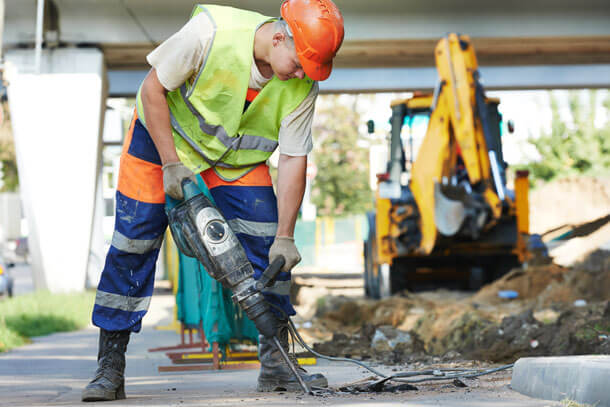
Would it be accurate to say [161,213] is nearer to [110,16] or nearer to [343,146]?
[110,16]

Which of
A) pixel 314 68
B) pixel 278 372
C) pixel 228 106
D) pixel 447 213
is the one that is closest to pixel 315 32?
pixel 314 68

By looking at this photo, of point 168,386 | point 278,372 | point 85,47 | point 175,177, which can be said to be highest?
point 85,47

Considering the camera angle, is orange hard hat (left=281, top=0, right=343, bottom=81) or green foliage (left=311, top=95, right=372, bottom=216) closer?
orange hard hat (left=281, top=0, right=343, bottom=81)

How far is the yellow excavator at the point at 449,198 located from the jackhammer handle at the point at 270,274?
6160mm

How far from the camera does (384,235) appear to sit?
10.8 metres

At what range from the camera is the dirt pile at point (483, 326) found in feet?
17.3

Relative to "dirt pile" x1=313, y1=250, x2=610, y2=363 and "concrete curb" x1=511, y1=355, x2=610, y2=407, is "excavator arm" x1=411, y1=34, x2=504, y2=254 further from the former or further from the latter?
"concrete curb" x1=511, y1=355, x2=610, y2=407

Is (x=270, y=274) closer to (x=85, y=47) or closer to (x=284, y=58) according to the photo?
(x=284, y=58)

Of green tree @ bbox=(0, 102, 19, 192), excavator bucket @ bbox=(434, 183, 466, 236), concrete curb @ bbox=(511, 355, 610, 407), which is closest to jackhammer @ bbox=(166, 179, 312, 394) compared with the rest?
concrete curb @ bbox=(511, 355, 610, 407)

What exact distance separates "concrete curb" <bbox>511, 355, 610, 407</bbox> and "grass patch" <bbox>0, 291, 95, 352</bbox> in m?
4.92

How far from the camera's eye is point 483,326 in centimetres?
601

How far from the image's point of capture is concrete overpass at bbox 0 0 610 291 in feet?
43.4

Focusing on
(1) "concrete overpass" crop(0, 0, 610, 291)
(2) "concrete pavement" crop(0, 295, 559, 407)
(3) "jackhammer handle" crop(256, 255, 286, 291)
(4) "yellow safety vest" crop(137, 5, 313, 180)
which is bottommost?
(2) "concrete pavement" crop(0, 295, 559, 407)

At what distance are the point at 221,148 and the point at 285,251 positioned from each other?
55 centimetres
